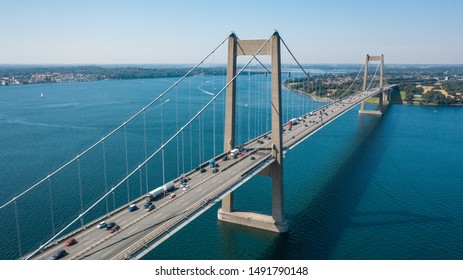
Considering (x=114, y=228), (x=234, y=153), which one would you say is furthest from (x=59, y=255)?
(x=234, y=153)

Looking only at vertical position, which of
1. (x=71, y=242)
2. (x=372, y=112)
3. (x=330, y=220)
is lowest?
(x=330, y=220)

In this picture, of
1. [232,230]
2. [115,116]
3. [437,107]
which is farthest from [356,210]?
[437,107]

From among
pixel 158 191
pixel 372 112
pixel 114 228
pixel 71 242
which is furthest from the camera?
pixel 372 112

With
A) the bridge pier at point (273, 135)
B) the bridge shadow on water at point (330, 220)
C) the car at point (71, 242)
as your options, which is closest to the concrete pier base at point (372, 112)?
the bridge shadow on water at point (330, 220)

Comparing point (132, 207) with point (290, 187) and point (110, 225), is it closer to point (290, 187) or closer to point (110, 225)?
point (110, 225)

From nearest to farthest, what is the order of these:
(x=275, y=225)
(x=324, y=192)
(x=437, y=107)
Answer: (x=275, y=225) < (x=324, y=192) < (x=437, y=107)

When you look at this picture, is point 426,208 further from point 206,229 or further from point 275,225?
point 206,229

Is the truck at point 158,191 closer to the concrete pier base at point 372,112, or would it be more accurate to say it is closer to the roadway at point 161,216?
the roadway at point 161,216
